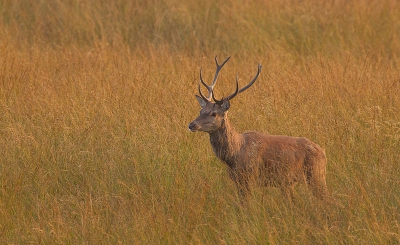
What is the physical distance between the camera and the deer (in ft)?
19.9

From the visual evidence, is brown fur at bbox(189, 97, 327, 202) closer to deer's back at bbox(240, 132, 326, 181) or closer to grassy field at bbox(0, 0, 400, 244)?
deer's back at bbox(240, 132, 326, 181)

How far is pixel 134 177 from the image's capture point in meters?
6.43

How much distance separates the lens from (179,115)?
7590mm

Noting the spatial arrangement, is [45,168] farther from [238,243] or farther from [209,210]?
[238,243]

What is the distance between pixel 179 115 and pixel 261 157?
1.61 metres

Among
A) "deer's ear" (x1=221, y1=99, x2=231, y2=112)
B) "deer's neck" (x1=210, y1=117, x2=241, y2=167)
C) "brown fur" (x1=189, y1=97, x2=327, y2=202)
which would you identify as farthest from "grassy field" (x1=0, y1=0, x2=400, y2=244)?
"deer's ear" (x1=221, y1=99, x2=231, y2=112)

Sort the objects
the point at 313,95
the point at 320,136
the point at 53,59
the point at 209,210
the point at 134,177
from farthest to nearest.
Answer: the point at 53,59
the point at 313,95
the point at 320,136
the point at 134,177
the point at 209,210

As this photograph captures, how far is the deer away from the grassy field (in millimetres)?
146

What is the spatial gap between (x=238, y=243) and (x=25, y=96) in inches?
151

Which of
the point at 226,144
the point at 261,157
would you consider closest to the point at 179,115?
the point at 226,144

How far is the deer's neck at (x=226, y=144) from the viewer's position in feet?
20.2

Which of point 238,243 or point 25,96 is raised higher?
point 25,96

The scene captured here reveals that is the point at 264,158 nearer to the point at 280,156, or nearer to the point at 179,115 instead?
the point at 280,156

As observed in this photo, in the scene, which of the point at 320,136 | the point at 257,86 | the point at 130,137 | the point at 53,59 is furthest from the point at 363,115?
the point at 53,59
